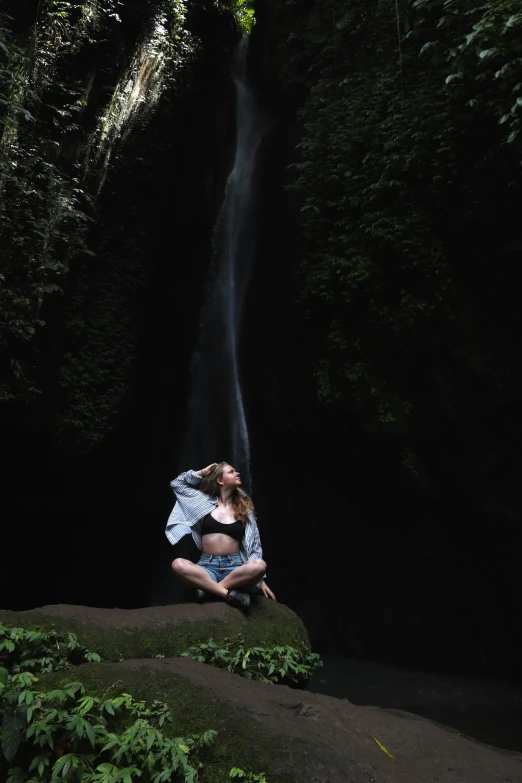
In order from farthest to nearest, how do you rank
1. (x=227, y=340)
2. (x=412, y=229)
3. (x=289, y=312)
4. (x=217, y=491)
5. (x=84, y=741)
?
(x=227, y=340) < (x=289, y=312) < (x=412, y=229) < (x=217, y=491) < (x=84, y=741)

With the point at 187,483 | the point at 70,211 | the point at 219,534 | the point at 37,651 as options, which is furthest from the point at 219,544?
the point at 70,211

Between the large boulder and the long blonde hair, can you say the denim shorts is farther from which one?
the large boulder

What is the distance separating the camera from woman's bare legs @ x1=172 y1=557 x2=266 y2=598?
14.7ft

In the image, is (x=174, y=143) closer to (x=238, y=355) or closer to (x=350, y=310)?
(x=238, y=355)

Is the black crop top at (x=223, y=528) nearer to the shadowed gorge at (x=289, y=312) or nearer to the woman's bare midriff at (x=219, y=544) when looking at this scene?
the woman's bare midriff at (x=219, y=544)

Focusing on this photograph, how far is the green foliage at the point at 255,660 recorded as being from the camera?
3.99 metres

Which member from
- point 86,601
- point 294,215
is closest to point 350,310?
point 294,215

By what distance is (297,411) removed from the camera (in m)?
9.33

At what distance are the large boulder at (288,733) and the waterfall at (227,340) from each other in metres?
6.52

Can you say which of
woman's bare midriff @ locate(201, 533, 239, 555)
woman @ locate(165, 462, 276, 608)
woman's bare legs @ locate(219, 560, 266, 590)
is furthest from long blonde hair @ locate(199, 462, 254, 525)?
woman's bare legs @ locate(219, 560, 266, 590)

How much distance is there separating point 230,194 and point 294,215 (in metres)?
2.57

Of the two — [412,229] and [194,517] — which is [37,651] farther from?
[412,229]

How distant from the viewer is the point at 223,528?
189 inches

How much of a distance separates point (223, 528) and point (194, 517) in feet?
0.95
